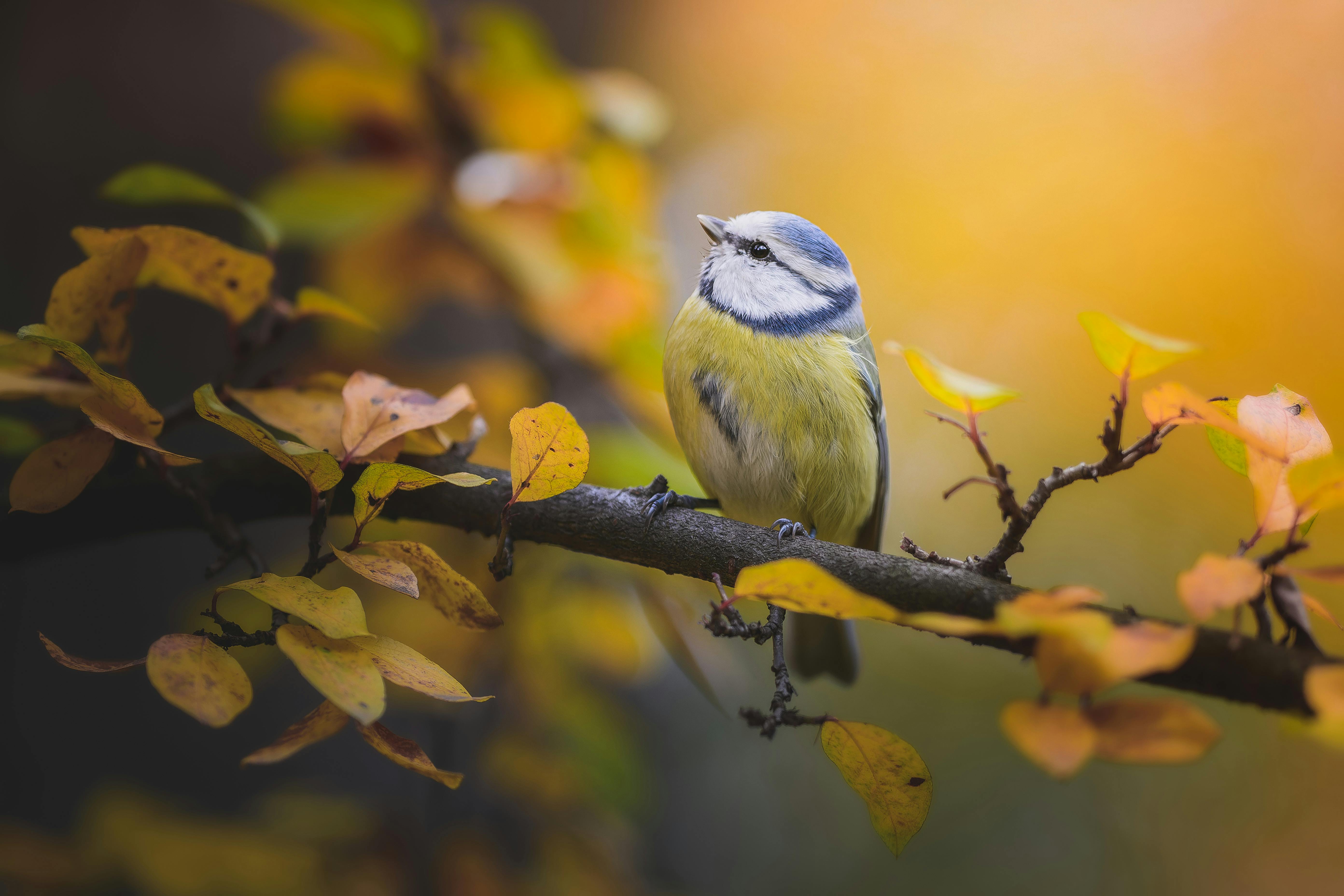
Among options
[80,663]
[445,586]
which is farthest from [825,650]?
[80,663]

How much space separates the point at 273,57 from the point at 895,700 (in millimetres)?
2122

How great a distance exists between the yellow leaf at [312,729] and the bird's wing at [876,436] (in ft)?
2.53

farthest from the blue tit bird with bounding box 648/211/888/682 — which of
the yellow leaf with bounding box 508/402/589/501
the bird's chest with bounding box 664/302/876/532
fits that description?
the yellow leaf with bounding box 508/402/589/501

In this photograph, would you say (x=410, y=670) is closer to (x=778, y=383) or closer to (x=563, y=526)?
(x=563, y=526)

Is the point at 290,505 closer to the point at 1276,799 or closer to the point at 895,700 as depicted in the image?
the point at 895,700

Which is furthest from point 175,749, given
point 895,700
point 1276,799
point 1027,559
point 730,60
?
point 730,60

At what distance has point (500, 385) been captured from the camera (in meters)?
1.23

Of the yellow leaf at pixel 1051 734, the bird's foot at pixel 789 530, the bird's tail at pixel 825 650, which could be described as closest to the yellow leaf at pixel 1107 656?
the yellow leaf at pixel 1051 734

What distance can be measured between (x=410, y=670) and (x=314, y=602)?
8 cm

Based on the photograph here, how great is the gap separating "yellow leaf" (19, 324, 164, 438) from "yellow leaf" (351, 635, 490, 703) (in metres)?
0.23

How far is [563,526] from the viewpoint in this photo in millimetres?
730

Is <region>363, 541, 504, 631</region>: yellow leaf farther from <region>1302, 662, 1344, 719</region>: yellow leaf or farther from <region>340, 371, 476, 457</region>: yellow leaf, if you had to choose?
<region>1302, 662, 1344, 719</region>: yellow leaf

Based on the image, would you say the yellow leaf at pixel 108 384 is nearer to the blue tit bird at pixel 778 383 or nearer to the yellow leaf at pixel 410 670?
the yellow leaf at pixel 410 670

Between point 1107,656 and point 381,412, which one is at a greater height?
point 1107,656
